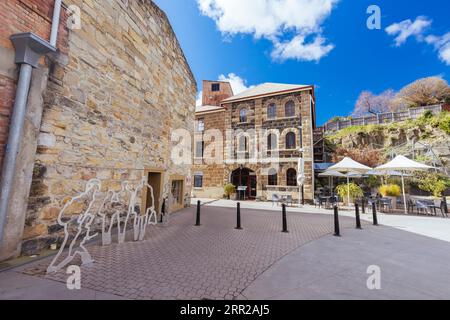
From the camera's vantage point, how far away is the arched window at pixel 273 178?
15.5 meters

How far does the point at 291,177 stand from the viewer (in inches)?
594

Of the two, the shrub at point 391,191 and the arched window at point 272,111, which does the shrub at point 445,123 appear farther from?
the arched window at point 272,111

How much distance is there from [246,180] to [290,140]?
4.86m

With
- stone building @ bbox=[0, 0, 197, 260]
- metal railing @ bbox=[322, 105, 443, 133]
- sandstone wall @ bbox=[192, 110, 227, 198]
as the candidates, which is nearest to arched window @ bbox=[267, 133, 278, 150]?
sandstone wall @ bbox=[192, 110, 227, 198]

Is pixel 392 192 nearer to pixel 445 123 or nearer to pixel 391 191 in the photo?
pixel 391 191

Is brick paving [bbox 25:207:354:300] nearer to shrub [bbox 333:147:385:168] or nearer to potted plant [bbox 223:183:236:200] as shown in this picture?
potted plant [bbox 223:183:236:200]

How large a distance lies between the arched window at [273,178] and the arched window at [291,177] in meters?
0.89

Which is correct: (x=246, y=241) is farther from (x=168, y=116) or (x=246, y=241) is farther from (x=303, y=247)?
(x=168, y=116)

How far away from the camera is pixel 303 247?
465 centimetres

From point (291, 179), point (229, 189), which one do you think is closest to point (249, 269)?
point (291, 179)
